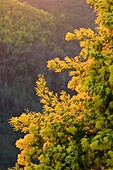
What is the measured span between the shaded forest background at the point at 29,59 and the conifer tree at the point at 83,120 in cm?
2705

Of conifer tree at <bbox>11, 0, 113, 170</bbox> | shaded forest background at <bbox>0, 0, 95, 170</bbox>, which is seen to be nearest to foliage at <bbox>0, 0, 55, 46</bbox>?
shaded forest background at <bbox>0, 0, 95, 170</bbox>

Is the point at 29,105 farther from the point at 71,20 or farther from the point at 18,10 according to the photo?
the point at 71,20

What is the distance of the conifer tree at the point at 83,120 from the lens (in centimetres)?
974

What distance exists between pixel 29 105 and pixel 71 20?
31.1 meters

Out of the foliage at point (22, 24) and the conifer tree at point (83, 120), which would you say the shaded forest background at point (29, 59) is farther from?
the conifer tree at point (83, 120)

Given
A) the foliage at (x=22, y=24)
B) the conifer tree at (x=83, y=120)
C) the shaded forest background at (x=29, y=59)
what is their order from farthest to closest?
1. the foliage at (x=22, y=24)
2. the shaded forest background at (x=29, y=59)
3. the conifer tree at (x=83, y=120)

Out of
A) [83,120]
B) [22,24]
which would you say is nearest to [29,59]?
[22,24]

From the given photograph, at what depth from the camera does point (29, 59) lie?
187ft

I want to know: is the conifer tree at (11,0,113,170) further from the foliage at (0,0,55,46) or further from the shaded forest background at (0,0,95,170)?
the foliage at (0,0,55,46)

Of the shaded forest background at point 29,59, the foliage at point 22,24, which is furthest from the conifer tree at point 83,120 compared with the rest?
the foliage at point 22,24

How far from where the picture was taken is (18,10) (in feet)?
215

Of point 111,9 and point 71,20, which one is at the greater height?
point 71,20

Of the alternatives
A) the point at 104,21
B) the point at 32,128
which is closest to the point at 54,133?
the point at 32,128

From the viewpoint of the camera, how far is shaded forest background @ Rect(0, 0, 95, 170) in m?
45.2
